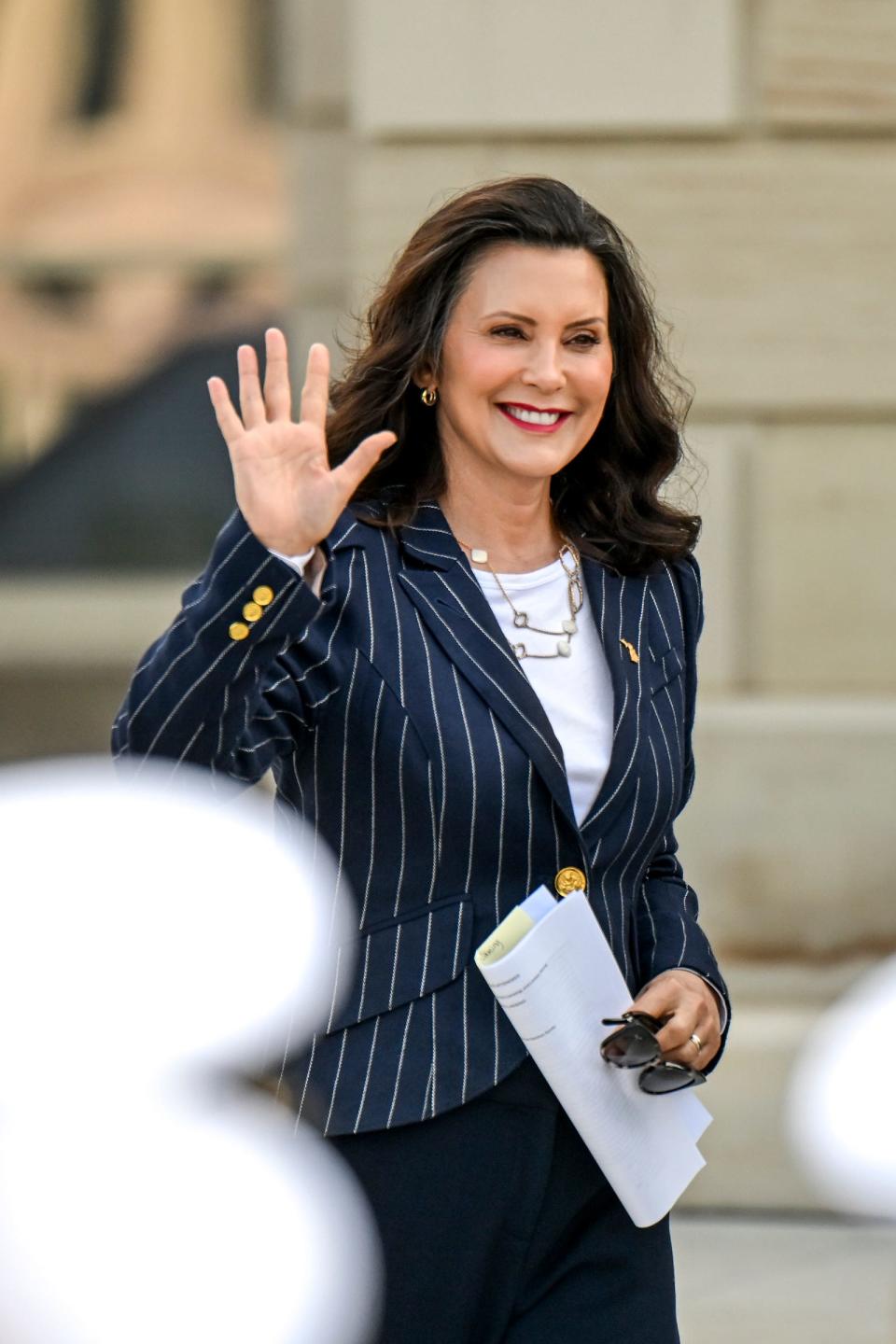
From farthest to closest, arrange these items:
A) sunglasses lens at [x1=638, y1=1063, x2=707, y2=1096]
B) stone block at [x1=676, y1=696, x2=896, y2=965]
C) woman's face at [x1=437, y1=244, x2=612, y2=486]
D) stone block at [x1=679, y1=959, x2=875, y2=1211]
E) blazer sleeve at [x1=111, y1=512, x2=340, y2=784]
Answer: stone block at [x1=676, y1=696, x2=896, y2=965] → stone block at [x1=679, y1=959, x2=875, y2=1211] → woman's face at [x1=437, y1=244, x2=612, y2=486] → sunglasses lens at [x1=638, y1=1063, x2=707, y2=1096] → blazer sleeve at [x1=111, y1=512, x2=340, y2=784]

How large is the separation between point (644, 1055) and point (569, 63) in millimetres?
3635

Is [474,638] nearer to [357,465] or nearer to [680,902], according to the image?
[357,465]

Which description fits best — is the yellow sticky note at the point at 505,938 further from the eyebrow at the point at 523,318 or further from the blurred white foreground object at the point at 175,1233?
the eyebrow at the point at 523,318

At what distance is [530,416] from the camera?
8.03ft

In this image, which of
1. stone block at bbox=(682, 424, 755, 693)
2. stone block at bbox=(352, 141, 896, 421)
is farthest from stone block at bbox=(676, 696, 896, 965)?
stone block at bbox=(352, 141, 896, 421)

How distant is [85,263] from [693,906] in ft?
16.6

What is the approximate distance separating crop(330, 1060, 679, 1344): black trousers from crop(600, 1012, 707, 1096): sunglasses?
0.11 metres

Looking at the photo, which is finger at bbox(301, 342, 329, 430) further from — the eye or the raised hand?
the eye

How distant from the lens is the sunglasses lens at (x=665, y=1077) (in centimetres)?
232

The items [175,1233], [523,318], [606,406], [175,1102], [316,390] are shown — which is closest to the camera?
[316,390]

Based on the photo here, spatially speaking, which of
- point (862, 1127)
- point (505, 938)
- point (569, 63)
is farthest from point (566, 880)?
point (569, 63)

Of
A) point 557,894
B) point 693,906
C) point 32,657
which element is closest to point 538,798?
point 557,894

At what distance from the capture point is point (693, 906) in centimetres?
265

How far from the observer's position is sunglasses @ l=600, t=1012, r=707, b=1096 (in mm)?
2254
